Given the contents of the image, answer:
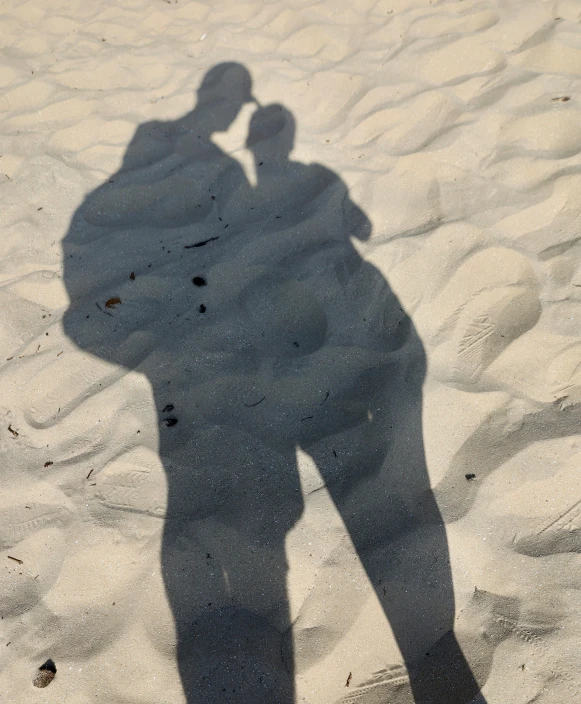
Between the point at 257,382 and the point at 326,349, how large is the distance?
0.34m

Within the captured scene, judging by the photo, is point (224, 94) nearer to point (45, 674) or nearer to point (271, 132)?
point (271, 132)

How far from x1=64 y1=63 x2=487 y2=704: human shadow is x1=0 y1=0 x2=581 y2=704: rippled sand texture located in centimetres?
3

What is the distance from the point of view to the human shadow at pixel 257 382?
5.29ft

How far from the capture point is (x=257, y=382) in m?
2.14

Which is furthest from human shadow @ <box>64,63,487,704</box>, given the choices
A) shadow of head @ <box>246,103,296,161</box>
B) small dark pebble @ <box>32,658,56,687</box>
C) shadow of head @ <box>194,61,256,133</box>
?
small dark pebble @ <box>32,658,56,687</box>

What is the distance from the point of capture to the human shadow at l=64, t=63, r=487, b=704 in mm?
1613

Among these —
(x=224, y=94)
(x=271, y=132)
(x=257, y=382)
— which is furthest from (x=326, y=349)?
(x=224, y=94)

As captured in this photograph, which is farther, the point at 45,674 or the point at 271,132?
the point at 271,132

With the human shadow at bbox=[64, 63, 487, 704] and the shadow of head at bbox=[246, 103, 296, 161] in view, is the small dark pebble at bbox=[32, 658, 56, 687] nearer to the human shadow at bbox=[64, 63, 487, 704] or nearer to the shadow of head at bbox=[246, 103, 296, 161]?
the human shadow at bbox=[64, 63, 487, 704]

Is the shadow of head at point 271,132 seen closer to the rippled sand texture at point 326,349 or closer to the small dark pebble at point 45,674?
the rippled sand texture at point 326,349

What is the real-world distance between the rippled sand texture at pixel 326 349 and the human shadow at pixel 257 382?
0.03 m

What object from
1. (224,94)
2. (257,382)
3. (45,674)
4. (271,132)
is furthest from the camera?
(224,94)

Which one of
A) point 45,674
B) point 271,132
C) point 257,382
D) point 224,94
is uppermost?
point 224,94

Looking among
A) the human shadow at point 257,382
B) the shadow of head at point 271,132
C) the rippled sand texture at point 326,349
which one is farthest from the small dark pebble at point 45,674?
the shadow of head at point 271,132
